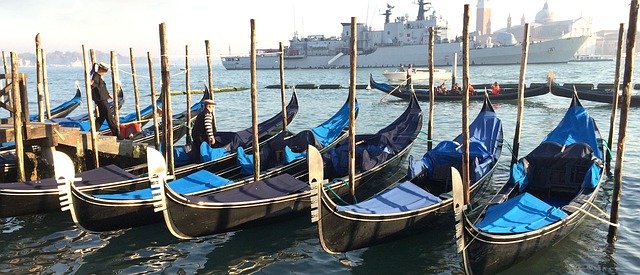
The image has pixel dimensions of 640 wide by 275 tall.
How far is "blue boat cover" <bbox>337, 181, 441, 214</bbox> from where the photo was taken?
5480 millimetres

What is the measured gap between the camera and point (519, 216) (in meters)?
5.26

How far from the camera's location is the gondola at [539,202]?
468 cm

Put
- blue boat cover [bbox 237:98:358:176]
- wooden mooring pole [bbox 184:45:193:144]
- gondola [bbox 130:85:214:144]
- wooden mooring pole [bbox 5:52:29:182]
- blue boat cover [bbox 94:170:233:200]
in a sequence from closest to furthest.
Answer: blue boat cover [bbox 94:170:233:200]
wooden mooring pole [bbox 5:52:29:182]
blue boat cover [bbox 237:98:358:176]
wooden mooring pole [bbox 184:45:193:144]
gondola [bbox 130:85:214:144]

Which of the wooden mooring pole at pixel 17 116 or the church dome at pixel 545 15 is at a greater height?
the church dome at pixel 545 15

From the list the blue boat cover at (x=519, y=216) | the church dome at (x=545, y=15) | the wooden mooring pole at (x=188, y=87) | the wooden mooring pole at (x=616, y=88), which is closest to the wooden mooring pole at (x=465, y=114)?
the blue boat cover at (x=519, y=216)

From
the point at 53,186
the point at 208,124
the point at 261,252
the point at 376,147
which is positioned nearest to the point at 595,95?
the point at 376,147

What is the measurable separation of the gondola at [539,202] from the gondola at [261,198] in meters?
1.63

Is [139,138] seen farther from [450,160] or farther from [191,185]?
[450,160]

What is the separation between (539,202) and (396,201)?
5.10 ft

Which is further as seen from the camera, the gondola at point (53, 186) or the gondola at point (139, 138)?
the gondola at point (139, 138)

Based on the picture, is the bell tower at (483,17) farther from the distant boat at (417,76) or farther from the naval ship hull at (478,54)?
the distant boat at (417,76)

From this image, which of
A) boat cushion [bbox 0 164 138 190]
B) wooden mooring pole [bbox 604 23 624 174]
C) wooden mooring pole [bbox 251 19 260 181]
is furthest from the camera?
wooden mooring pole [bbox 604 23 624 174]

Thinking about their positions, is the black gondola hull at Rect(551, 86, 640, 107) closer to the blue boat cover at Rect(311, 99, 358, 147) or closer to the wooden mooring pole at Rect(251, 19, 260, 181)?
the blue boat cover at Rect(311, 99, 358, 147)

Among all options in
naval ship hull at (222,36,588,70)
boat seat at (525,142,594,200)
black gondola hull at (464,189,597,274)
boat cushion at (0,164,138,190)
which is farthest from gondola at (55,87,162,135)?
naval ship hull at (222,36,588,70)
